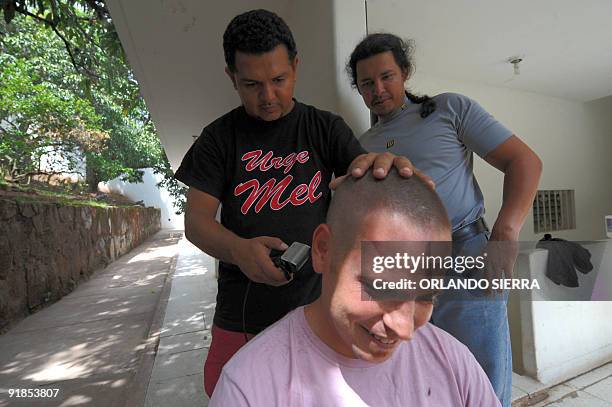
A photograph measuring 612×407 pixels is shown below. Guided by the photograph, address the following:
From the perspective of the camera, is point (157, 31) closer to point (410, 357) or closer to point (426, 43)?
point (426, 43)

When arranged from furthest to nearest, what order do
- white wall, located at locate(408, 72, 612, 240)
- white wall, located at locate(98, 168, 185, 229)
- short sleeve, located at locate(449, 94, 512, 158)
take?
white wall, located at locate(98, 168, 185, 229), white wall, located at locate(408, 72, 612, 240), short sleeve, located at locate(449, 94, 512, 158)

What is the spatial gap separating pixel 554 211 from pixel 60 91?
569 inches

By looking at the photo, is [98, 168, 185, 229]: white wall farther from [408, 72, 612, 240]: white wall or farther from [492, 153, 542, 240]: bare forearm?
[492, 153, 542, 240]: bare forearm

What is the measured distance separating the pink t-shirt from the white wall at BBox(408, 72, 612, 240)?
3743 mm

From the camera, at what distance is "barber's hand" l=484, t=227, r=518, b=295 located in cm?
118

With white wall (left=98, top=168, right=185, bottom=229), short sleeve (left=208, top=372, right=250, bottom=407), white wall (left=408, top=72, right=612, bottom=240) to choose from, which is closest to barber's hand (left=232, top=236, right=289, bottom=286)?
short sleeve (left=208, top=372, right=250, bottom=407)

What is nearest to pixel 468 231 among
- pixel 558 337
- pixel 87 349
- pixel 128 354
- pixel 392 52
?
pixel 392 52

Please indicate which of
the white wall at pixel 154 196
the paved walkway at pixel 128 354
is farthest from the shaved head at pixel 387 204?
the white wall at pixel 154 196

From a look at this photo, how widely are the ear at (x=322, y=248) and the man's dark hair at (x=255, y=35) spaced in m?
0.65

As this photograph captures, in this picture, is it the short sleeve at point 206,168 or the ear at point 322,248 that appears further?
the short sleeve at point 206,168

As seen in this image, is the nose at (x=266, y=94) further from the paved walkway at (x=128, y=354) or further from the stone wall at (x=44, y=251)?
the stone wall at (x=44, y=251)

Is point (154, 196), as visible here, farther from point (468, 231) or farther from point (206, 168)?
point (468, 231)

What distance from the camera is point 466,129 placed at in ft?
4.43

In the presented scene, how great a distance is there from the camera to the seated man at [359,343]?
792mm
